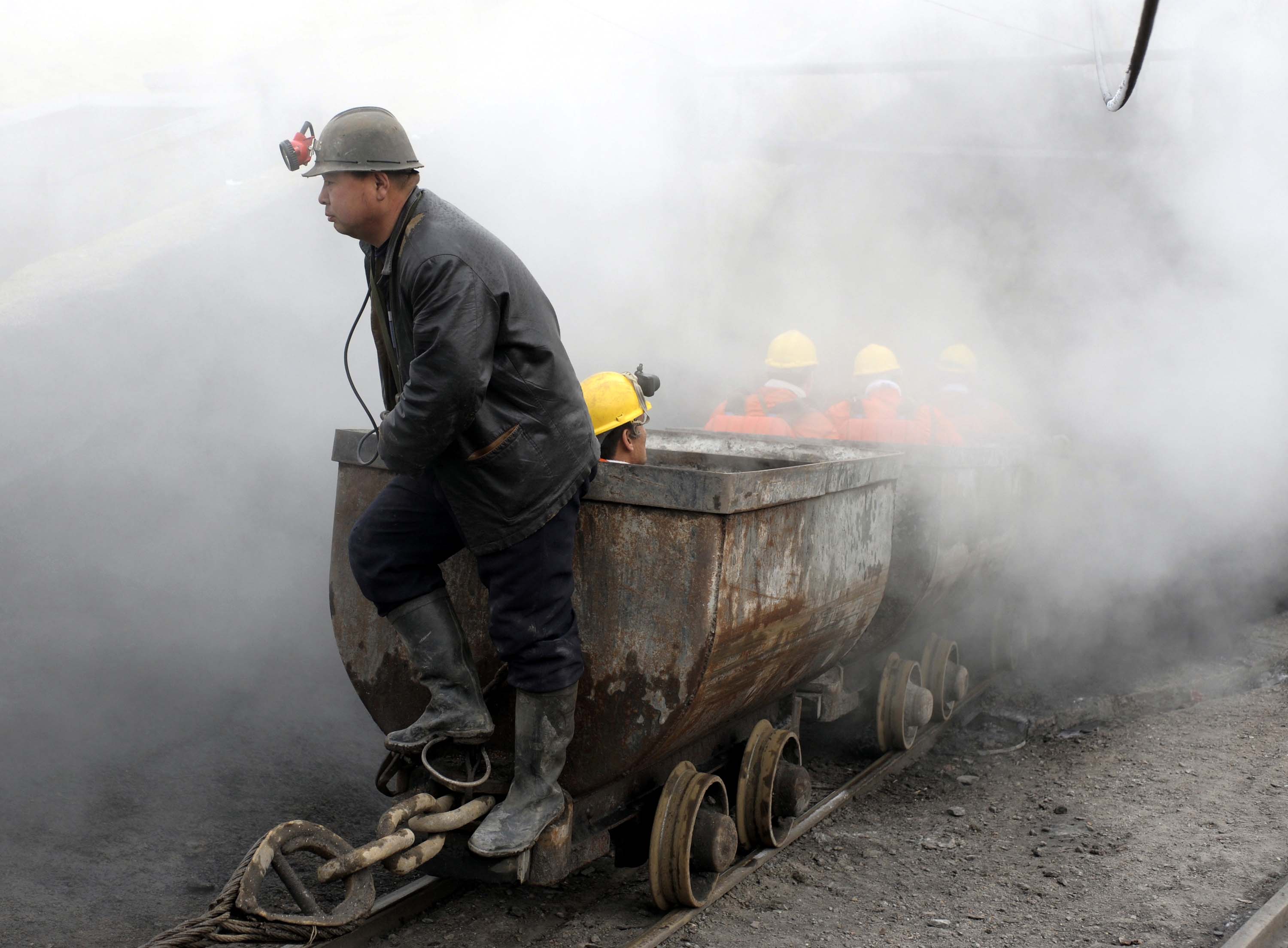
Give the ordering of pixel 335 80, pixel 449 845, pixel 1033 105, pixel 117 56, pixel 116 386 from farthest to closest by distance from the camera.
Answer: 1. pixel 117 56
2. pixel 335 80
3. pixel 1033 105
4. pixel 116 386
5. pixel 449 845

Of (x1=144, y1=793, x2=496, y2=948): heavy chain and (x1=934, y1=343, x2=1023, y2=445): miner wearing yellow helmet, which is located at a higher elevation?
(x1=934, y1=343, x2=1023, y2=445): miner wearing yellow helmet

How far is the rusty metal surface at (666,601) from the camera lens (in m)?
2.83

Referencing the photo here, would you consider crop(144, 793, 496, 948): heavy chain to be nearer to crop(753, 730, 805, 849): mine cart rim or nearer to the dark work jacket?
the dark work jacket

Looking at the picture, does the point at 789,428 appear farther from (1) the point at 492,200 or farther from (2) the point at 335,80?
(2) the point at 335,80

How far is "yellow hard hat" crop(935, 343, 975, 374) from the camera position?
6738 millimetres

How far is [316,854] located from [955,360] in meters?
5.14

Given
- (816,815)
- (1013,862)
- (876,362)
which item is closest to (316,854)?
(816,815)

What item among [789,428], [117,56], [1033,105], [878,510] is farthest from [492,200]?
[117,56]

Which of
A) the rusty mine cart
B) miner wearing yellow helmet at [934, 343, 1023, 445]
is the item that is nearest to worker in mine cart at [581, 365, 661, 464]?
the rusty mine cart

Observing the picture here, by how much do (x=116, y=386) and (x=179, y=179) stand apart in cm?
724

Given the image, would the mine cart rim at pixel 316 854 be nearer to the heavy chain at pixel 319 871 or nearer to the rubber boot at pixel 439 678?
the heavy chain at pixel 319 871

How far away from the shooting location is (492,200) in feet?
26.2

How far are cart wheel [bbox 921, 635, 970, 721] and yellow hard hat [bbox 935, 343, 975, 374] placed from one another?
80.0 inches

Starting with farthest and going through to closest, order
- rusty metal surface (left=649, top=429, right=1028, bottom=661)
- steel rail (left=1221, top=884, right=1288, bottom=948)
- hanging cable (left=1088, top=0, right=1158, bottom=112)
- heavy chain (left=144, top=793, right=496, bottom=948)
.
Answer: rusty metal surface (left=649, top=429, right=1028, bottom=661)
hanging cable (left=1088, top=0, right=1158, bottom=112)
steel rail (left=1221, top=884, right=1288, bottom=948)
heavy chain (left=144, top=793, right=496, bottom=948)
